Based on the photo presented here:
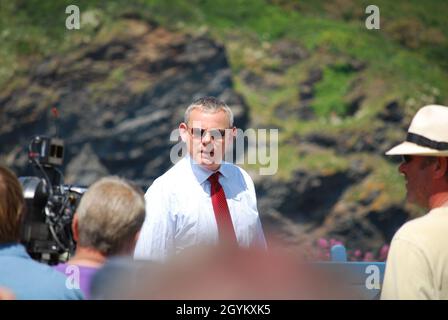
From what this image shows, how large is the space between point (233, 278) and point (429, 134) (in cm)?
107

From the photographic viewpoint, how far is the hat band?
2574 millimetres

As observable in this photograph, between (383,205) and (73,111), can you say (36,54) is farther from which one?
(383,205)

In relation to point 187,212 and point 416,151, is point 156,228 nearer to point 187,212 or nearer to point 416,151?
point 187,212

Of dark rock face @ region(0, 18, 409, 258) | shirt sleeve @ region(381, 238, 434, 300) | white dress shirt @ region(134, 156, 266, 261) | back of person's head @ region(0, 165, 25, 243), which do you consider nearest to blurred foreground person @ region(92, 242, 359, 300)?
shirt sleeve @ region(381, 238, 434, 300)

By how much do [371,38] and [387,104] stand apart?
138 inches

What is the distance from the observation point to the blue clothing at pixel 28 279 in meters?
2.43

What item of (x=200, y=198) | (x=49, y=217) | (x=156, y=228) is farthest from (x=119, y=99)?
(x=156, y=228)

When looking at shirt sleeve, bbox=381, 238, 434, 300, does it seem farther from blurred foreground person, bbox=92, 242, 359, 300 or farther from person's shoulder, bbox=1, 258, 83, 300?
person's shoulder, bbox=1, 258, 83, 300

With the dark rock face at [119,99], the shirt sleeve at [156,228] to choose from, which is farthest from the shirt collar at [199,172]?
the dark rock face at [119,99]

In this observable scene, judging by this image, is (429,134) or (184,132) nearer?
(429,134)

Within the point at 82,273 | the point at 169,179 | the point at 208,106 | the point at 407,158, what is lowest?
the point at 82,273

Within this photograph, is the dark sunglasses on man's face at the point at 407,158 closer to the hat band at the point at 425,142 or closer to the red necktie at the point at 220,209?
the hat band at the point at 425,142

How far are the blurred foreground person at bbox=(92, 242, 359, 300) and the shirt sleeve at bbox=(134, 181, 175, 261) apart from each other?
5.18 feet

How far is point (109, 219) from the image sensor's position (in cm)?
244
